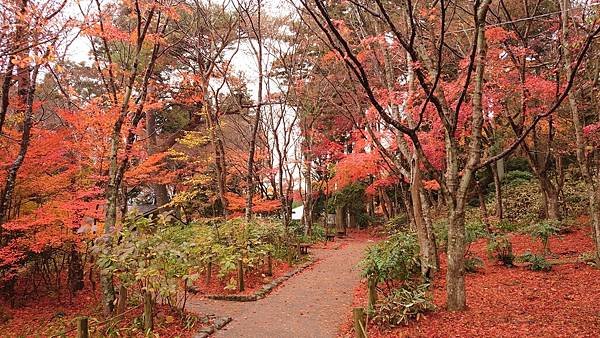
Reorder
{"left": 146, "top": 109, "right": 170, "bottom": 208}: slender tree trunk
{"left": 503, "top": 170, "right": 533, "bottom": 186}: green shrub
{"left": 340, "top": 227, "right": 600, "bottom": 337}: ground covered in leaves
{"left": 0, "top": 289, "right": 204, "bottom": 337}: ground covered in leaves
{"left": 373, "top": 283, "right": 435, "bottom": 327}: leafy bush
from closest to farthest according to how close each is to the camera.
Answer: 1. {"left": 340, "top": 227, "right": 600, "bottom": 337}: ground covered in leaves
2. {"left": 373, "top": 283, "right": 435, "bottom": 327}: leafy bush
3. {"left": 0, "top": 289, "right": 204, "bottom": 337}: ground covered in leaves
4. {"left": 503, "top": 170, "right": 533, "bottom": 186}: green shrub
5. {"left": 146, "top": 109, "right": 170, "bottom": 208}: slender tree trunk

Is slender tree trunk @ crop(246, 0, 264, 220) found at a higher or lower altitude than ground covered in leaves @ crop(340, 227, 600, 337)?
higher

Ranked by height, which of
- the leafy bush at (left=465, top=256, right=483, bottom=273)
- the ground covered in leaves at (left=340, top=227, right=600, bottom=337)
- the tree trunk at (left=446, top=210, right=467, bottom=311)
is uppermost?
the tree trunk at (left=446, top=210, right=467, bottom=311)

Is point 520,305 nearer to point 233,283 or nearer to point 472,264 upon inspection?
point 472,264

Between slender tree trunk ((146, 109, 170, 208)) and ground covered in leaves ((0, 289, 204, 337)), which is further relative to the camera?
slender tree trunk ((146, 109, 170, 208))

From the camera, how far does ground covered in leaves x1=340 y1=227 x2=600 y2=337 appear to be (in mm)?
5770

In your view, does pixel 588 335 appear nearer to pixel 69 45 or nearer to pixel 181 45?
pixel 69 45

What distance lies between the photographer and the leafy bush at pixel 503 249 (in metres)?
10.1

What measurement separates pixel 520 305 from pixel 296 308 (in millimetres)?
4553

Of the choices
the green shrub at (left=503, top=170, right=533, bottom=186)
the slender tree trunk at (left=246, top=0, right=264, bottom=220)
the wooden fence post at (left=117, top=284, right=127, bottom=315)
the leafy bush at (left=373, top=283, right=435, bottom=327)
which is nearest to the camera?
the leafy bush at (left=373, top=283, right=435, bottom=327)

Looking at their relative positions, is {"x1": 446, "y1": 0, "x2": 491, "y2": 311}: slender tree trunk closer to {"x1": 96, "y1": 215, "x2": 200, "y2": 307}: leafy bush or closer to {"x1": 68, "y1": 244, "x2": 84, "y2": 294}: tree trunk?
{"x1": 96, "y1": 215, "x2": 200, "y2": 307}: leafy bush

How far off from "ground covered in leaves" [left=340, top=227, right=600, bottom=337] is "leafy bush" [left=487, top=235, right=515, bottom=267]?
0.20m

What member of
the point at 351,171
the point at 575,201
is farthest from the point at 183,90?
the point at 575,201

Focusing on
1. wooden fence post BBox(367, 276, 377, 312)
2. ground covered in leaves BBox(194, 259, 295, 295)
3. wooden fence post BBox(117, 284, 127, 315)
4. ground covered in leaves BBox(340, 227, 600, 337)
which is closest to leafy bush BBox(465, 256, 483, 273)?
ground covered in leaves BBox(340, 227, 600, 337)

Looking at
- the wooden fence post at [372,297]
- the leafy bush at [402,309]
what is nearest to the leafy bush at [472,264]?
the leafy bush at [402,309]
